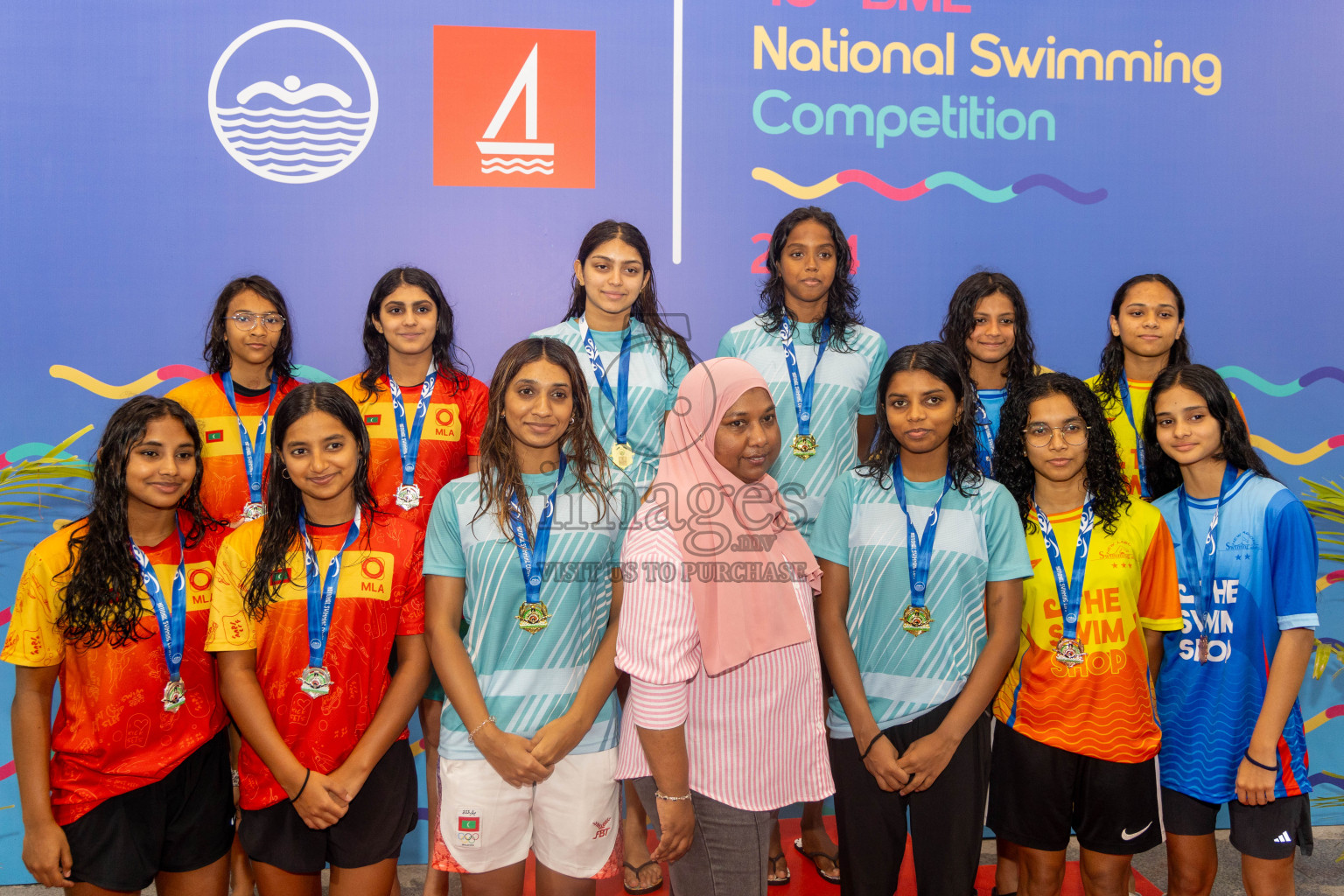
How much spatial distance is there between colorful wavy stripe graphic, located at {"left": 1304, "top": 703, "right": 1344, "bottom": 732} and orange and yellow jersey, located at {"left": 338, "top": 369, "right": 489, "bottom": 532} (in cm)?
359

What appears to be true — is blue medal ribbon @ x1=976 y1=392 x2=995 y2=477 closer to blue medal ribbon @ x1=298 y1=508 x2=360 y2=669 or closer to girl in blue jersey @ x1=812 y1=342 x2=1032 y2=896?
girl in blue jersey @ x1=812 y1=342 x2=1032 y2=896

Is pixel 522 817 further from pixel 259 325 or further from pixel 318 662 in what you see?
pixel 259 325

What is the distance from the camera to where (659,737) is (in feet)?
5.30

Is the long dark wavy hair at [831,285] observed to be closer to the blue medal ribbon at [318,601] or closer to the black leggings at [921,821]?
the black leggings at [921,821]

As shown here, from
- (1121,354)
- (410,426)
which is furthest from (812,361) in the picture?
(410,426)

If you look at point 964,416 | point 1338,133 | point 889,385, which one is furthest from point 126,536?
point 1338,133

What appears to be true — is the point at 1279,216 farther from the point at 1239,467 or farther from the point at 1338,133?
the point at 1239,467

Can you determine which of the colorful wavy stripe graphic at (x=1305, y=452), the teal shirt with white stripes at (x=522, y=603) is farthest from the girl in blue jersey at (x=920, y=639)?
the colorful wavy stripe graphic at (x=1305, y=452)

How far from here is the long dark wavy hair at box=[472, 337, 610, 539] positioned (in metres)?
2.03

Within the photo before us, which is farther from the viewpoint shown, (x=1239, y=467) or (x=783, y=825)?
(x=783, y=825)

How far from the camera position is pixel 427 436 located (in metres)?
2.63

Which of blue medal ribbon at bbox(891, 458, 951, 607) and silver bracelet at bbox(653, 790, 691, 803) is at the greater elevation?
blue medal ribbon at bbox(891, 458, 951, 607)

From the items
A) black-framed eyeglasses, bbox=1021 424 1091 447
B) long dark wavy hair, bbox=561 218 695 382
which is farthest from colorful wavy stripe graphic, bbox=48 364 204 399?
black-framed eyeglasses, bbox=1021 424 1091 447

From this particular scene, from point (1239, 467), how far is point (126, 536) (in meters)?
2.91
